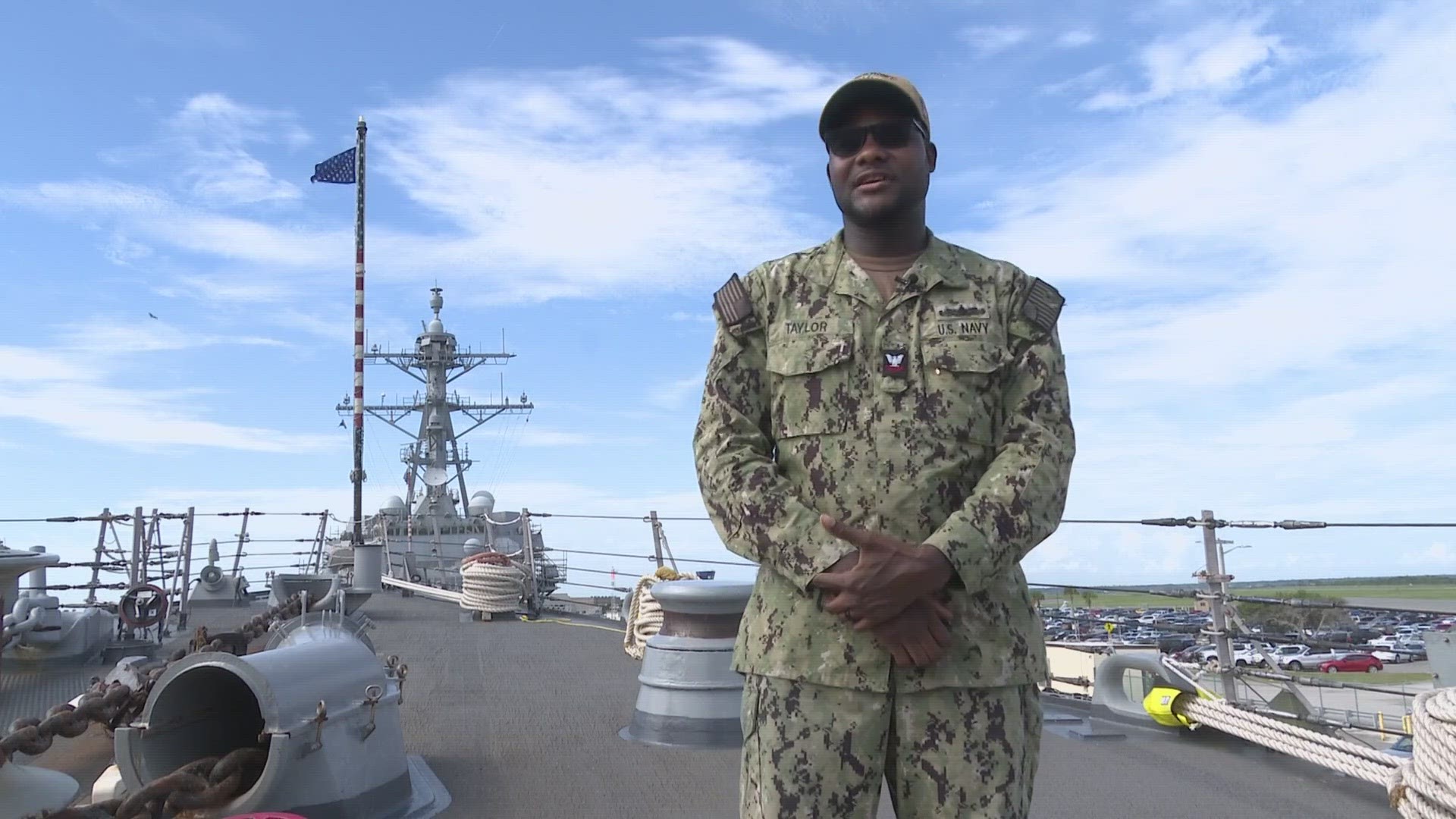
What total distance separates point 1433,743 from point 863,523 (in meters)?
1.75

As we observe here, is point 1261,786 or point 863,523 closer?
point 863,523

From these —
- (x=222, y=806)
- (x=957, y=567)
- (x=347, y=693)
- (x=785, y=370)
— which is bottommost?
(x=222, y=806)

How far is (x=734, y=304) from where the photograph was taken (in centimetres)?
157

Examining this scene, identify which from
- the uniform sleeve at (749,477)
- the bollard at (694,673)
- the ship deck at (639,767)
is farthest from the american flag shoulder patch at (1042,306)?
the bollard at (694,673)

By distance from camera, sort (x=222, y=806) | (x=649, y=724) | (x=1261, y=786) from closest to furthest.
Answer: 1. (x=222, y=806)
2. (x=1261, y=786)
3. (x=649, y=724)

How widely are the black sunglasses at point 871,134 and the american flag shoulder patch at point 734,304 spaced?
247 mm

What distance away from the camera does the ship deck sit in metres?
2.79

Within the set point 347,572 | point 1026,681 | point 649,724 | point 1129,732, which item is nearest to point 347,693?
point 649,724

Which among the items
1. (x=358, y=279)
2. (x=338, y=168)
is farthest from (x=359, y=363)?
(x=338, y=168)

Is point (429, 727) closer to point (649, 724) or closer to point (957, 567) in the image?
point (649, 724)

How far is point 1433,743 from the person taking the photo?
2303 mm

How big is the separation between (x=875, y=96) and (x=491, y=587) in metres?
6.68

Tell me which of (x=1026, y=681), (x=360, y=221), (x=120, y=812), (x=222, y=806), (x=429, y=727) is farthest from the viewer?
(x=360, y=221)

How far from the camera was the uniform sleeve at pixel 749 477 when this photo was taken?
137 centimetres
